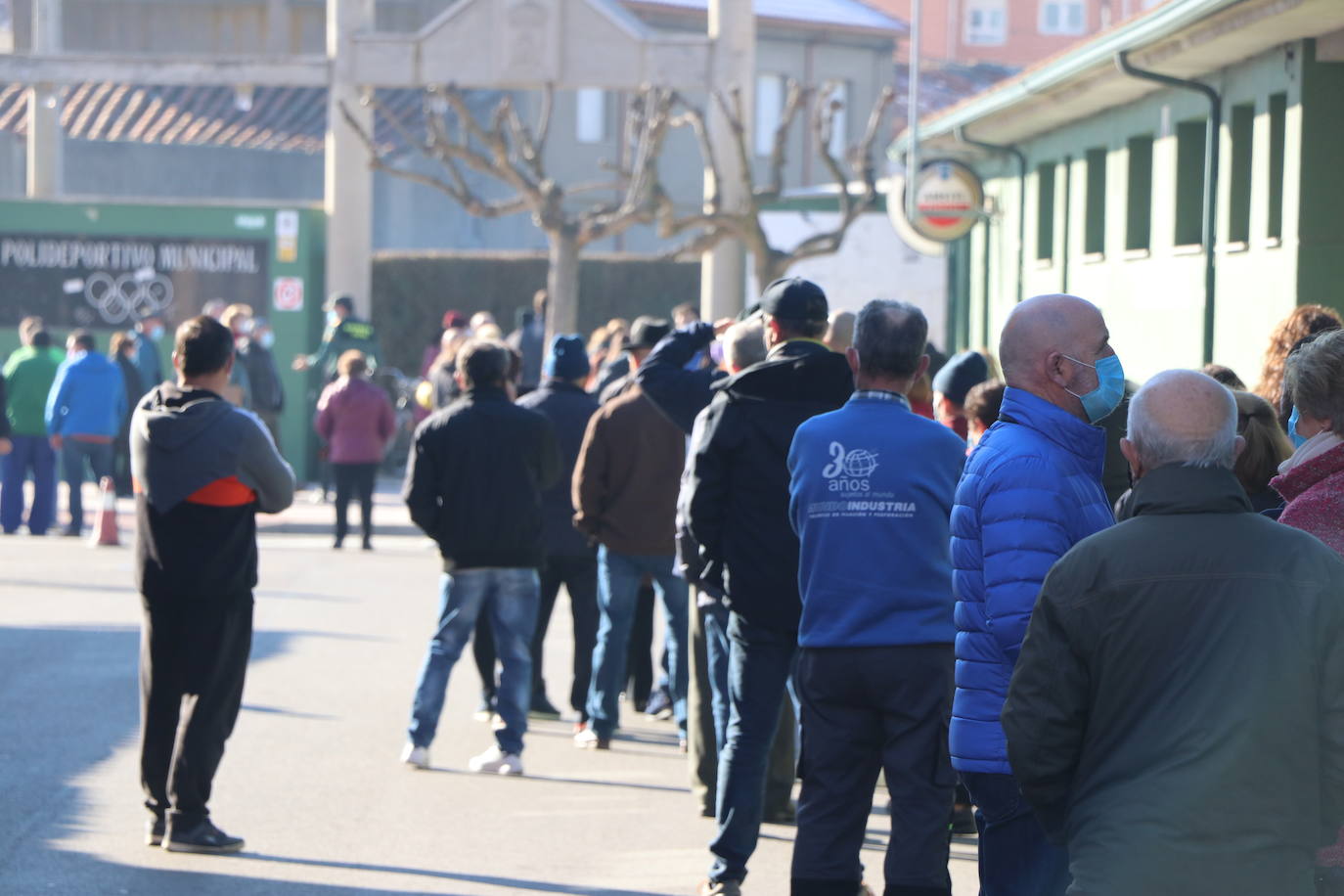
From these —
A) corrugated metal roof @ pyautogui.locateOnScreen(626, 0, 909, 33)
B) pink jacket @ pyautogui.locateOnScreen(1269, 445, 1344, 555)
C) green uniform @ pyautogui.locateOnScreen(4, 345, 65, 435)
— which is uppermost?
corrugated metal roof @ pyautogui.locateOnScreen(626, 0, 909, 33)

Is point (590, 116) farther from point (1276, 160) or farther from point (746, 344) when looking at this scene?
point (746, 344)

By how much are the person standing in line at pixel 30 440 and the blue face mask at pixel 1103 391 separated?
16086mm

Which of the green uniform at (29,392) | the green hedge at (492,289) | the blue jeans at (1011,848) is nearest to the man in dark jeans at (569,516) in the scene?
the blue jeans at (1011,848)

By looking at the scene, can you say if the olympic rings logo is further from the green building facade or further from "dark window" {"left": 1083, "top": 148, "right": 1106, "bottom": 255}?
"dark window" {"left": 1083, "top": 148, "right": 1106, "bottom": 255}

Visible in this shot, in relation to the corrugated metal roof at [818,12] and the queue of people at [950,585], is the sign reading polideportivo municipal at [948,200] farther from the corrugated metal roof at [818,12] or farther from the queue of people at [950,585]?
the corrugated metal roof at [818,12]

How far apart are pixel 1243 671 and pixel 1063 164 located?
15.8 m

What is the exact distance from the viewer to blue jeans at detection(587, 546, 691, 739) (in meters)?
9.36

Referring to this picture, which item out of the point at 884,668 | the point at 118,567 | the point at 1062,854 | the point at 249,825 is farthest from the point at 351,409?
the point at 1062,854

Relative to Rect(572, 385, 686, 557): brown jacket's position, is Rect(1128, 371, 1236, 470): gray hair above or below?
above

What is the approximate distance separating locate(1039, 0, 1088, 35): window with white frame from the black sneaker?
244 feet

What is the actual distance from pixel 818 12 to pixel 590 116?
7.27m

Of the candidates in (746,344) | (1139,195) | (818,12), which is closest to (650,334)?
(746,344)

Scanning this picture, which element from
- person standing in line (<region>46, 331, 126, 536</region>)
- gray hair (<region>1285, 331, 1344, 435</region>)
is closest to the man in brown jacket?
gray hair (<region>1285, 331, 1344, 435</region>)

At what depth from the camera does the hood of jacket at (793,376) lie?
6.75 meters
